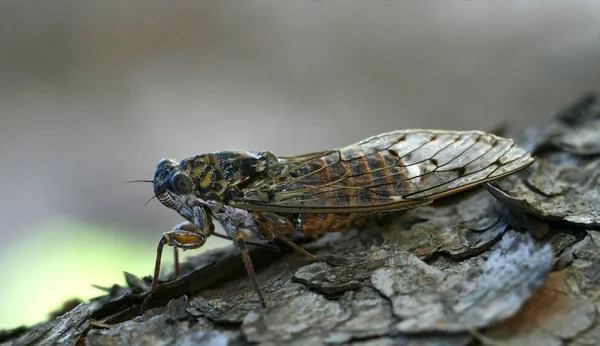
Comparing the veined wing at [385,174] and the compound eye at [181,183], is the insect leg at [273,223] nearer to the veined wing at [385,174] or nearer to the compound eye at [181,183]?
the veined wing at [385,174]

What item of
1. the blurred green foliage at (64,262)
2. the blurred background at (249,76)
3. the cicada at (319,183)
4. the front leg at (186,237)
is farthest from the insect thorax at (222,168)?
the blurred background at (249,76)

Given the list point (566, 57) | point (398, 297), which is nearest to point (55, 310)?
point (398, 297)

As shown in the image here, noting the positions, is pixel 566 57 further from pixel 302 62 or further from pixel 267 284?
pixel 267 284

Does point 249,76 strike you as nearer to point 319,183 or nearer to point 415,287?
point 319,183

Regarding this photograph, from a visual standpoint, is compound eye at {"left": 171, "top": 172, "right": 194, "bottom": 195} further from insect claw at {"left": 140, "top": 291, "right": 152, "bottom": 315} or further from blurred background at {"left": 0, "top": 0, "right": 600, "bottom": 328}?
blurred background at {"left": 0, "top": 0, "right": 600, "bottom": 328}

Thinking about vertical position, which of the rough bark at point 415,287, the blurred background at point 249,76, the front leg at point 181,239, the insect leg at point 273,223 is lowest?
the rough bark at point 415,287

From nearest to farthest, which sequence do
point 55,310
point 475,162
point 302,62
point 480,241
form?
point 480,241
point 475,162
point 55,310
point 302,62

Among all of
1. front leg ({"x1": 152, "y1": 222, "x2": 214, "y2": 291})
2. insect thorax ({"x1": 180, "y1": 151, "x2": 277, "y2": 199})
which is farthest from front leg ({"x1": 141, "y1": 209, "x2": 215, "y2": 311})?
insect thorax ({"x1": 180, "y1": 151, "x2": 277, "y2": 199})
